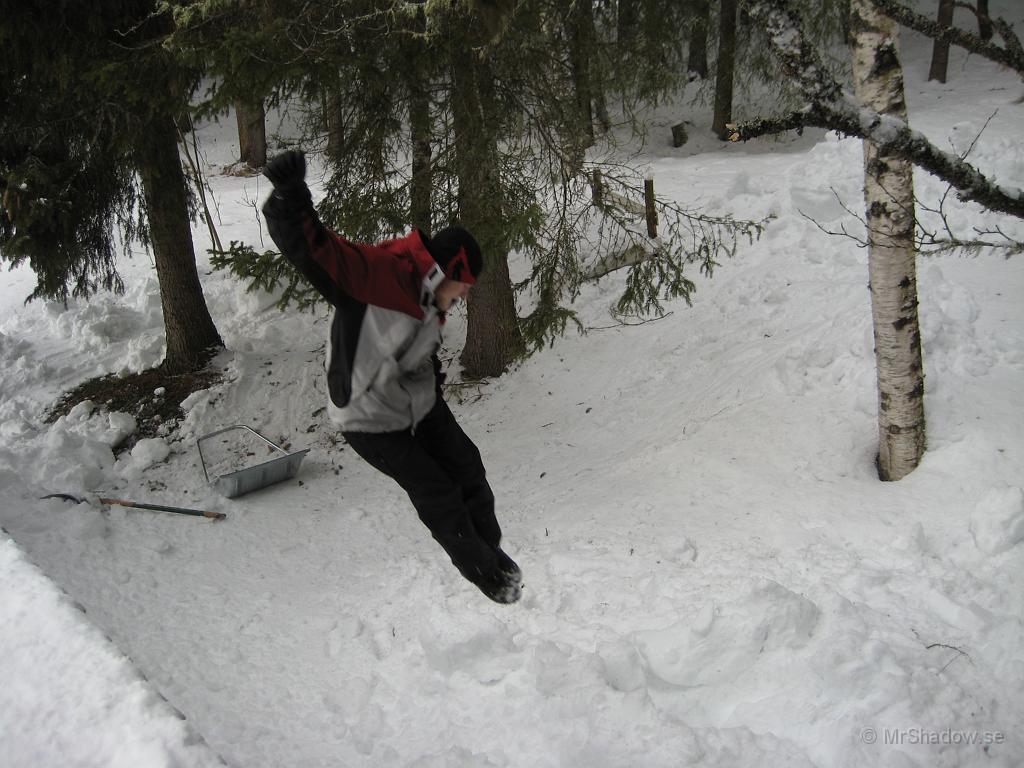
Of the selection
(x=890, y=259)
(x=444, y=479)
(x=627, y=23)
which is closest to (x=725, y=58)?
(x=627, y=23)

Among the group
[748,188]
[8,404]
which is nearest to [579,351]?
[748,188]

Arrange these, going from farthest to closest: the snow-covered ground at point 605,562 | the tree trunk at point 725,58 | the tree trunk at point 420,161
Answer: the tree trunk at point 725,58 < the tree trunk at point 420,161 < the snow-covered ground at point 605,562

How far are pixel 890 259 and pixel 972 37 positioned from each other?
1891mm

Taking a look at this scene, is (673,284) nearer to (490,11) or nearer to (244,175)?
(490,11)

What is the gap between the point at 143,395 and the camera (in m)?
9.56

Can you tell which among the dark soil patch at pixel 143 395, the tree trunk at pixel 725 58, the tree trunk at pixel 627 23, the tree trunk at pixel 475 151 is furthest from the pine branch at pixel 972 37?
the tree trunk at pixel 725 58

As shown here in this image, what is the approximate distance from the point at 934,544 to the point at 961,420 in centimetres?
132

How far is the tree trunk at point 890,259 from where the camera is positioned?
4824 millimetres

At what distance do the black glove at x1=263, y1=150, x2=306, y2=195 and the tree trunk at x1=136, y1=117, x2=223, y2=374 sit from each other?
631cm

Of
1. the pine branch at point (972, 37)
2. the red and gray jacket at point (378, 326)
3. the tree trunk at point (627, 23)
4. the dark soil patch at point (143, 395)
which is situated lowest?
the dark soil patch at point (143, 395)

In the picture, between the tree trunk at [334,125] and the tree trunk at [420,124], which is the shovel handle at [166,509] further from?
the tree trunk at [334,125]

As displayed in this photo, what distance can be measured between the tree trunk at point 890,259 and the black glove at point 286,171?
3.58 m

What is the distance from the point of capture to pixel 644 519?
609 cm

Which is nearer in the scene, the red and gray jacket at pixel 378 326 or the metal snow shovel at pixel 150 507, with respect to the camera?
the red and gray jacket at pixel 378 326
